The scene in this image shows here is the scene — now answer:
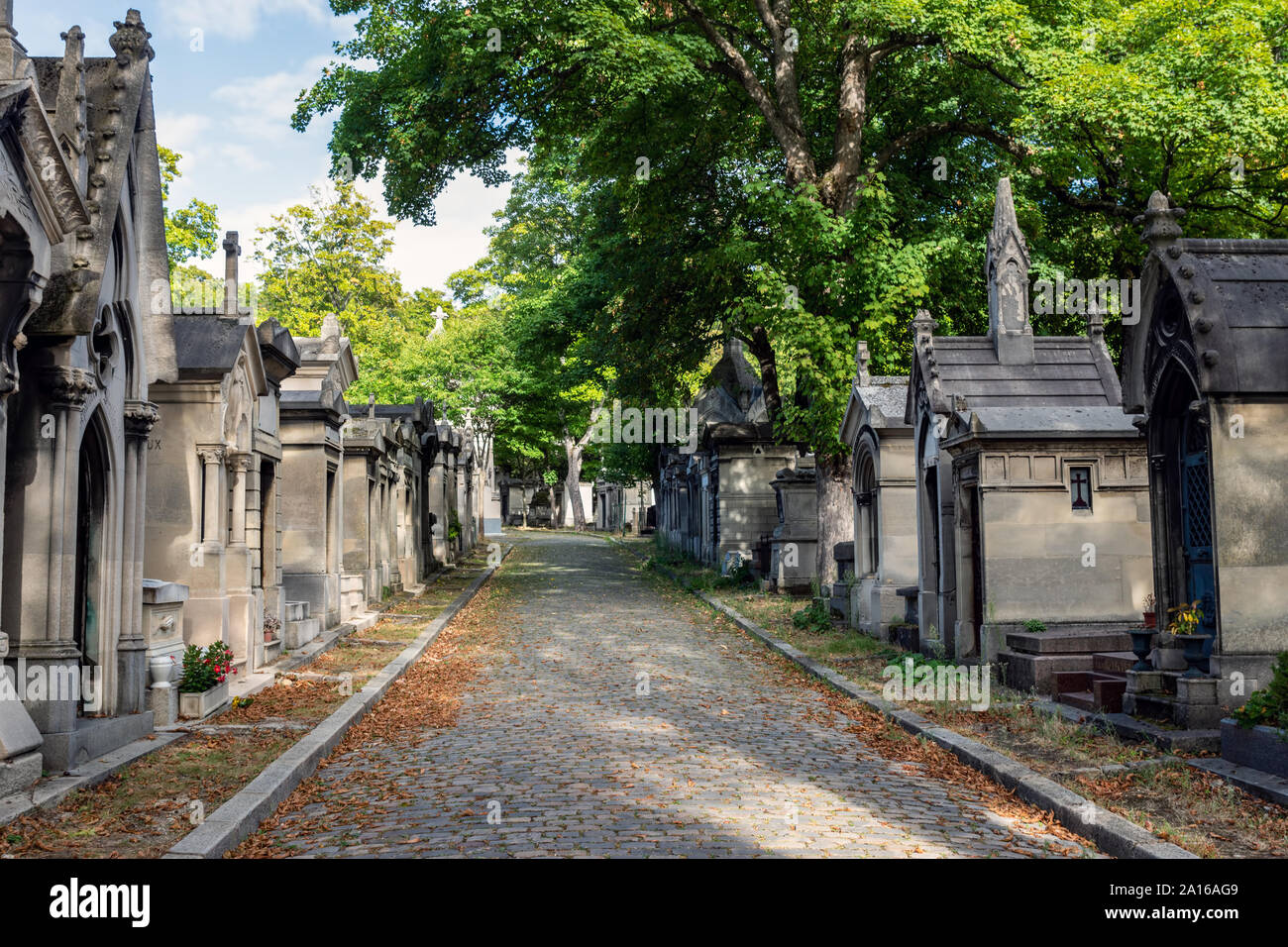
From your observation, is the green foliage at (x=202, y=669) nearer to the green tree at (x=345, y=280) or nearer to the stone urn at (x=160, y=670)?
the stone urn at (x=160, y=670)

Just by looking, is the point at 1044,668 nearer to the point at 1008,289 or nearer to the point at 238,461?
the point at 1008,289

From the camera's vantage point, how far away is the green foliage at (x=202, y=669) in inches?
397

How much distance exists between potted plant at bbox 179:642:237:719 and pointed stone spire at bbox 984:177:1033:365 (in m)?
10.1

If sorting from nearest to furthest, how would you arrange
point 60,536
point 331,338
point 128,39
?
point 60,536
point 128,39
point 331,338

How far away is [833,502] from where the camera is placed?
68.5 feet

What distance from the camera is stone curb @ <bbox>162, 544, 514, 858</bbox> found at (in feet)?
19.3

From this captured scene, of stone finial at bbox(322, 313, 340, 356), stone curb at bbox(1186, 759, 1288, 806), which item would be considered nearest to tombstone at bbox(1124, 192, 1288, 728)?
stone curb at bbox(1186, 759, 1288, 806)

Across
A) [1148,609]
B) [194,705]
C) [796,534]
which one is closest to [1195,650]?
[1148,609]

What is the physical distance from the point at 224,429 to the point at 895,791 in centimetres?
833

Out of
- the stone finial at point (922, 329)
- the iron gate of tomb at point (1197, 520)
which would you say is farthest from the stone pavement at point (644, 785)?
the stone finial at point (922, 329)

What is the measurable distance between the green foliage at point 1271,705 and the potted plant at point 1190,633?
3.88 ft

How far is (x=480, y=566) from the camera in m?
36.0

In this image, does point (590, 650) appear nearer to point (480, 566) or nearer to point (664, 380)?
point (664, 380)

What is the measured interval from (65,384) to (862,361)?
1285cm
